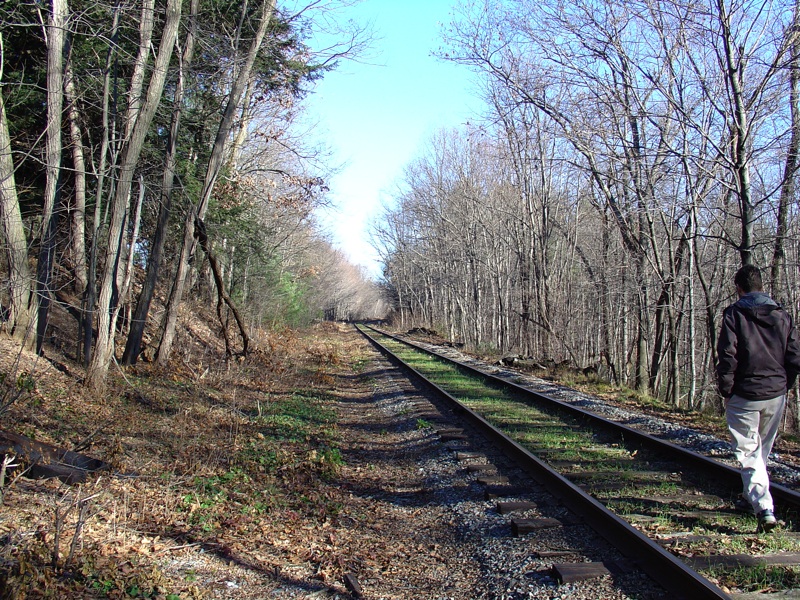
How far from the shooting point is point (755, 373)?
4.76 m

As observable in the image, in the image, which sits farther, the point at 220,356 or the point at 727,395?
the point at 220,356

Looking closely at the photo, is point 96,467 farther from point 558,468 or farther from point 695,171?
point 695,171

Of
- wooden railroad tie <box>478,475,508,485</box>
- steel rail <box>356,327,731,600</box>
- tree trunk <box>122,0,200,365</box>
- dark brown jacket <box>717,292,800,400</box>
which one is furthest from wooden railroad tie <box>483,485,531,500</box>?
tree trunk <box>122,0,200,365</box>

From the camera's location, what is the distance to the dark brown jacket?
15.6 feet

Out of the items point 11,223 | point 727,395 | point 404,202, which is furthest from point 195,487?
point 404,202

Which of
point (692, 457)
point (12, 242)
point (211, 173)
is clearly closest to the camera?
point (692, 457)

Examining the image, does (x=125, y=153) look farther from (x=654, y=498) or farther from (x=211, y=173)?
(x=654, y=498)

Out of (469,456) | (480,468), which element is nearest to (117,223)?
(469,456)

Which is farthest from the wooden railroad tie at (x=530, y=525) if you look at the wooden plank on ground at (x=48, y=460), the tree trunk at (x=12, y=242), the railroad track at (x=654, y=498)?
the tree trunk at (x=12, y=242)

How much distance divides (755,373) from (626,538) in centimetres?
161

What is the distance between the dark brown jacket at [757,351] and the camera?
15.6ft

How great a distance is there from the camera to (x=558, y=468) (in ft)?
21.7

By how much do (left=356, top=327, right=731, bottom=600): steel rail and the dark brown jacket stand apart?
1321mm

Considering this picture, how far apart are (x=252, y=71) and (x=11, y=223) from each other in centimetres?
697
